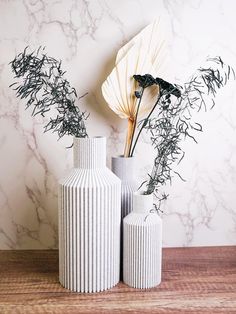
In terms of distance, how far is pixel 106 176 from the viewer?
3.38 ft

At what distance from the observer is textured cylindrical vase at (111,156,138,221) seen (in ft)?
3.71

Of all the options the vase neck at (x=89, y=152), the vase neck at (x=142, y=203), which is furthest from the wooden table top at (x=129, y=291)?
the vase neck at (x=89, y=152)

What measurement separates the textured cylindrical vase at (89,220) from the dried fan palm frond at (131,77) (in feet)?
0.67

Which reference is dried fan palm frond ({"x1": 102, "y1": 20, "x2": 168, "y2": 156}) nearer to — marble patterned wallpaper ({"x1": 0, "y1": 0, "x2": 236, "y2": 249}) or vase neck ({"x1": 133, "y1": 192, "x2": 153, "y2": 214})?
marble patterned wallpaper ({"x1": 0, "y1": 0, "x2": 236, "y2": 249})

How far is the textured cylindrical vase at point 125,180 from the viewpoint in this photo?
1131mm

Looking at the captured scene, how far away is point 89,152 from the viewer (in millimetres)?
1021

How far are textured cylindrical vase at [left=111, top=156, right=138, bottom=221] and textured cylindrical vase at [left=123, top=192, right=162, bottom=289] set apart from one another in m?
0.07

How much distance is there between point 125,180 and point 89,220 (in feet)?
0.63

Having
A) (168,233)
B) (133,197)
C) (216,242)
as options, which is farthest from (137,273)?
(216,242)

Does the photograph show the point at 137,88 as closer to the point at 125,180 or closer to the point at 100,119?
the point at 100,119

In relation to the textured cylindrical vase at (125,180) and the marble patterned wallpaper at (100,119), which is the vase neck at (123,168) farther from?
the marble patterned wallpaper at (100,119)

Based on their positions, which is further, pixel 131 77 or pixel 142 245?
pixel 131 77

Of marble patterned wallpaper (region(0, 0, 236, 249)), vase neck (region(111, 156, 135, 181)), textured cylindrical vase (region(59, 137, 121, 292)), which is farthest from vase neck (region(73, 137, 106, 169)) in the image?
marble patterned wallpaper (region(0, 0, 236, 249))

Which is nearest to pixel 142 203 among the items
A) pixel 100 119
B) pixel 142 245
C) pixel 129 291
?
pixel 142 245
